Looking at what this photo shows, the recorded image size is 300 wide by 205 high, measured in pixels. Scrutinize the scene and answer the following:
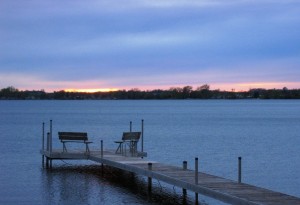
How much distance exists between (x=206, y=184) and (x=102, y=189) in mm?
6005

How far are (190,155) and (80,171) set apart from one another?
1481cm

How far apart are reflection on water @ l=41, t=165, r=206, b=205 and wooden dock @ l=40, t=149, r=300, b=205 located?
83 centimetres

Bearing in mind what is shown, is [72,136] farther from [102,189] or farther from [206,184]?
[206,184]

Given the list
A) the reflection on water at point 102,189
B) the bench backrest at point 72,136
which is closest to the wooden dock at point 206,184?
the reflection on water at point 102,189

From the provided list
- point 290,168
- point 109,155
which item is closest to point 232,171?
point 290,168

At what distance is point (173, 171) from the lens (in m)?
23.9

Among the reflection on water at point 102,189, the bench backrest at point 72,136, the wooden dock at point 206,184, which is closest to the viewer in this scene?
the wooden dock at point 206,184

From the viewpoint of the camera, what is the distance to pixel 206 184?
20.8m

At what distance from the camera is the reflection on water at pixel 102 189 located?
2322 cm

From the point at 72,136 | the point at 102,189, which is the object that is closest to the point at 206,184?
the point at 102,189

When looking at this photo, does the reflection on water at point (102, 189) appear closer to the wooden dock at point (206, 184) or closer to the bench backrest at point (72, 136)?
the wooden dock at point (206, 184)

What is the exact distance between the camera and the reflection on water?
2322 centimetres

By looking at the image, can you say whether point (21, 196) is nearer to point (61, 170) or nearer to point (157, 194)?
point (157, 194)

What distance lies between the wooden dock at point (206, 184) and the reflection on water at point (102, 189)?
0.83 meters
